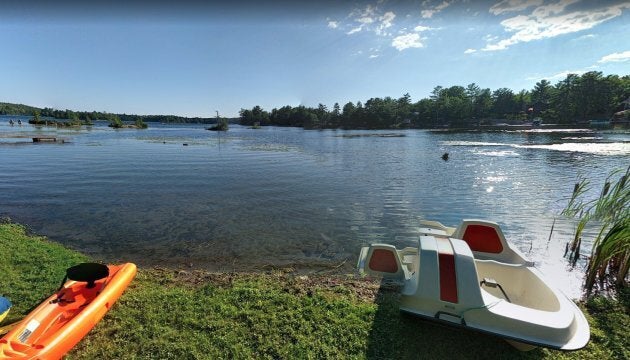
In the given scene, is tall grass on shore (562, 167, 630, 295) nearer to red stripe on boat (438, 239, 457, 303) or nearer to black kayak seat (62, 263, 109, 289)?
red stripe on boat (438, 239, 457, 303)

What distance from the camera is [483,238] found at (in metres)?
6.04

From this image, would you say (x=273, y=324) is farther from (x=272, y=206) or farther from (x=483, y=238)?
(x=272, y=206)

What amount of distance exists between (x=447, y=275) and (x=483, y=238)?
99.3 inches

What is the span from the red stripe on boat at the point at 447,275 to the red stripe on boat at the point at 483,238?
2.15 metres

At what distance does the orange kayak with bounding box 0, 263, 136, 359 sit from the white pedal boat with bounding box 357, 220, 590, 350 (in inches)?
177

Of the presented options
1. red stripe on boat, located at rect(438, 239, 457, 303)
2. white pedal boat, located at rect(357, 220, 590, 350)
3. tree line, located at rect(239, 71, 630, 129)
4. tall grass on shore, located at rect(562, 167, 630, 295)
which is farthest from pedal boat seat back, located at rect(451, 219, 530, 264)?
tree line, located at rect(239, 71, 630, 129)

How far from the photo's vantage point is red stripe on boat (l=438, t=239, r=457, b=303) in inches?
157

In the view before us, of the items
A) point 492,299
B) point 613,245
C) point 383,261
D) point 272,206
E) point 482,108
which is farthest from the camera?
point 482,108

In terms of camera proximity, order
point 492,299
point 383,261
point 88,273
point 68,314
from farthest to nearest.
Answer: point 383,261, point 88,273, point 68,314, point 492,299

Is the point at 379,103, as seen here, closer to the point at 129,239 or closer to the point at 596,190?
the point at 596,190

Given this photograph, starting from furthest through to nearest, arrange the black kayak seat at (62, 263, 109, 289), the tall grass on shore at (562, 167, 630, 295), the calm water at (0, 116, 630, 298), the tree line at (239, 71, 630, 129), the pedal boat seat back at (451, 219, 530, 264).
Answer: the tree line at (239, 71, 630, 129)
the calm water at (0, 116, 630, 298)
the pedal boat seat back at (451, 219, 530, 264)
the tall grass on shore at (562, 167, 630, 295)
the black kayak seat at (62, 263, 109, 289)

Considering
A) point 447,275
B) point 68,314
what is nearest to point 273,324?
point 447,275

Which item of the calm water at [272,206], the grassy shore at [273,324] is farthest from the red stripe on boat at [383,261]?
the calm water at [272,206]

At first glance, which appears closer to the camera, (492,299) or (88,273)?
(492,299)
